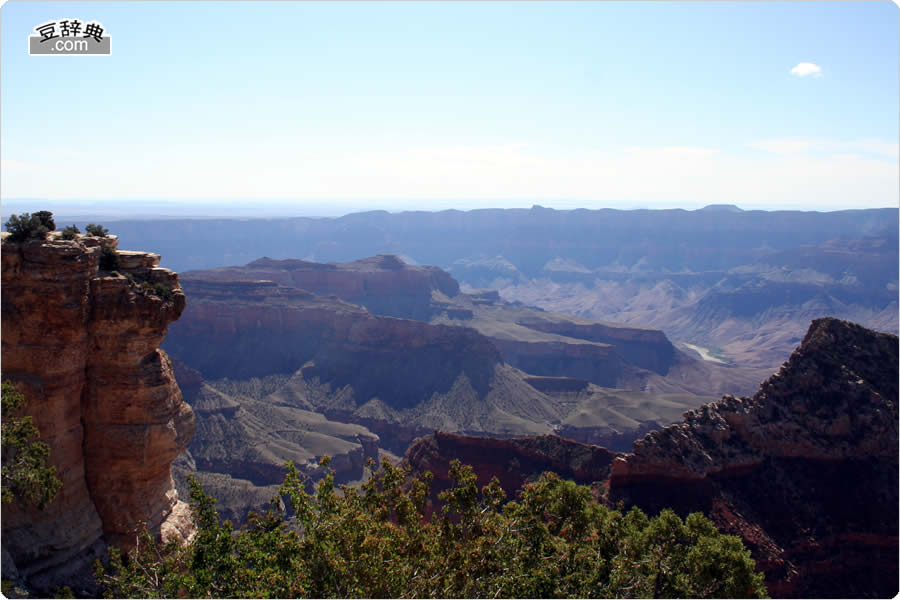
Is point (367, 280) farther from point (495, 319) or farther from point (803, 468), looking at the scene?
point (803, 468)

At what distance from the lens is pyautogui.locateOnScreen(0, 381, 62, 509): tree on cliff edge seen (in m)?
19.8

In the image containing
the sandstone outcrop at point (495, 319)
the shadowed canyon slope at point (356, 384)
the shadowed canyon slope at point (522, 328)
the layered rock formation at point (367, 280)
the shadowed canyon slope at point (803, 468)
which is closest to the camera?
the shadowed canyon slope at point (803, 468)

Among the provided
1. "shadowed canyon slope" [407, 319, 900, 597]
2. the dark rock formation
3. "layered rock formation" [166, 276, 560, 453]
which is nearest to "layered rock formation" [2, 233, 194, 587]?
the dark rock formation

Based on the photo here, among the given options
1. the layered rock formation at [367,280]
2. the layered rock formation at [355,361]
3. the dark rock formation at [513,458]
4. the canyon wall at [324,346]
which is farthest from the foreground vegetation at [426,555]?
the layered rock formation at [367,280]

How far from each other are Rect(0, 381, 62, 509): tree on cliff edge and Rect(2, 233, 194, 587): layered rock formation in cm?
200

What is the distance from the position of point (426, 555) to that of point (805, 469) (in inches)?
1189

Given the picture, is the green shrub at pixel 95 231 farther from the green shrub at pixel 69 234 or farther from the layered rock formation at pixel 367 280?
the layered rock formation at pixel 367 280

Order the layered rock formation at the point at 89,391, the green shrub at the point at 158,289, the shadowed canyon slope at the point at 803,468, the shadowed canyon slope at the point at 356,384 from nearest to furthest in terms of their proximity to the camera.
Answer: the layered rock formation at the point at 89,391 < the green shrub at the point at 158,289 < the shadowed canyon slope at the point at 803,468 < the shadowed canyon slope at the point at 356,384

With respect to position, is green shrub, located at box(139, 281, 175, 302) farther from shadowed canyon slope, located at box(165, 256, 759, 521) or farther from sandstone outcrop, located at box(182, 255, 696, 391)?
sandstone outcrop, located at box(182, 255, 696, 391)

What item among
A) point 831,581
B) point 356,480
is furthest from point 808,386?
point 356,480

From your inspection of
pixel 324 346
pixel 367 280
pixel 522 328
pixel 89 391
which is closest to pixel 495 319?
pixel 522 328

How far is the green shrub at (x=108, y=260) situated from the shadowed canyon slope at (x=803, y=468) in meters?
28.8

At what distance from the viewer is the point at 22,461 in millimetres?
20125

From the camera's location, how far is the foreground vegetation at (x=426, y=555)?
17.4 metres
